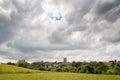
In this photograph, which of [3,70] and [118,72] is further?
[118,72]

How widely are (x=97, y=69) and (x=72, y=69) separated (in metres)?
16.4

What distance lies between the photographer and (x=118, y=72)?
11069cm

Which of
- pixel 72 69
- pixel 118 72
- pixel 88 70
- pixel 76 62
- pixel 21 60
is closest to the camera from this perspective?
pixel 118 72

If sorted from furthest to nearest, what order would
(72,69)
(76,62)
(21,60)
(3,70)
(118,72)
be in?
(76,62) < (21,60) < (72,69) < (118,72) < (3,70)

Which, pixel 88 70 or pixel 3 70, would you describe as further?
pixel 88 70

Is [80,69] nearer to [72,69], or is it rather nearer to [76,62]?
[72,69]

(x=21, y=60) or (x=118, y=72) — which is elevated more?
(x=21, y=60)

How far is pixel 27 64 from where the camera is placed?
136m

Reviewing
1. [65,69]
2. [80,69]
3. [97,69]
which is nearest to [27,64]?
[65,69]

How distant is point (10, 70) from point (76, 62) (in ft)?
360

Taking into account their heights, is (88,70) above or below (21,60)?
below

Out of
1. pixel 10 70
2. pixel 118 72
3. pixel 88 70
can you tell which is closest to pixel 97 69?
pixel 88 70

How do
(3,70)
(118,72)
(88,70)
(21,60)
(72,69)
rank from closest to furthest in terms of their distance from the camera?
(3,70) < (118,72) < (88,70) < (72,69) < (21,60)

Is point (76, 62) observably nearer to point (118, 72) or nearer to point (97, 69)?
point (97, 69)
